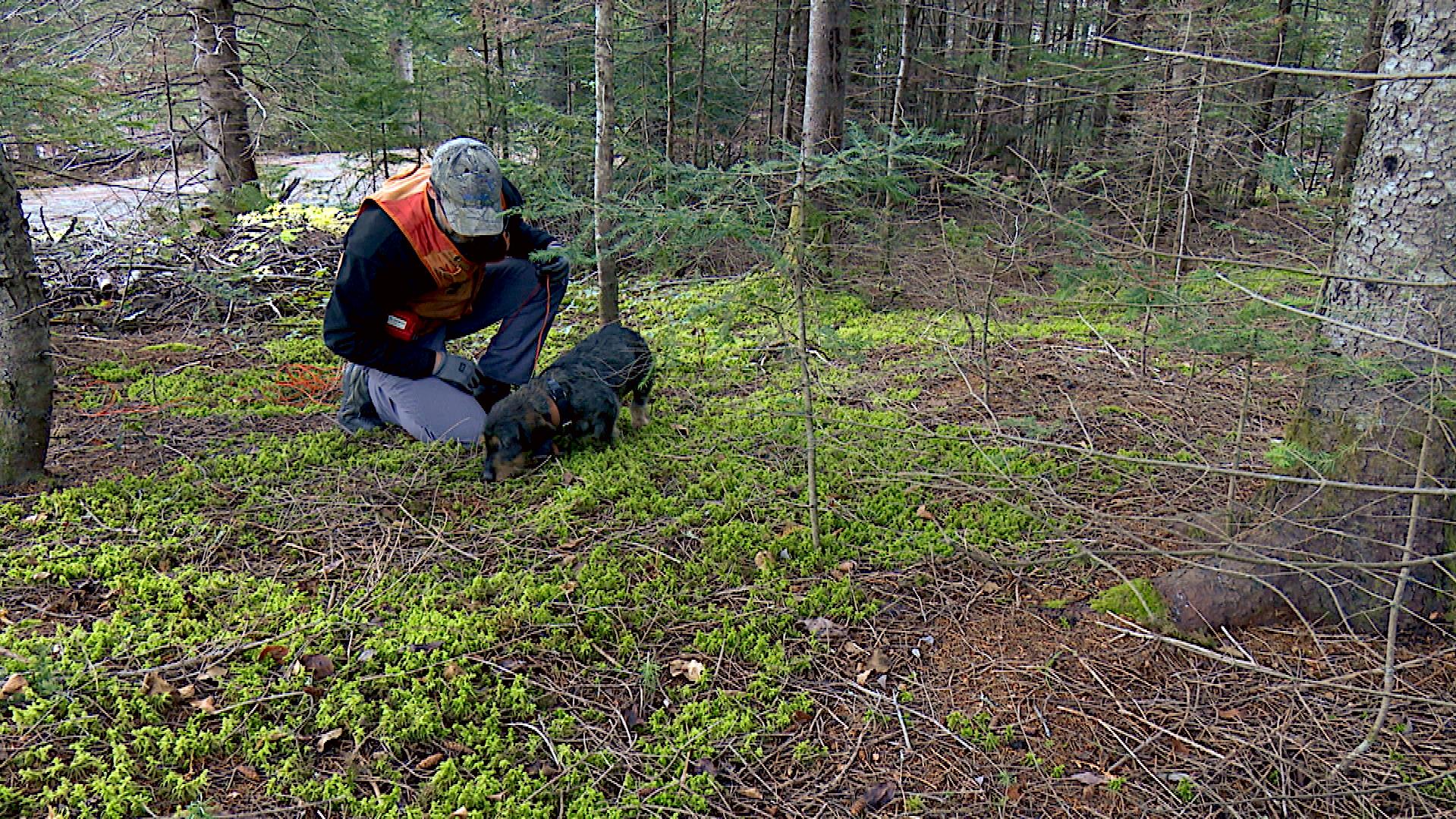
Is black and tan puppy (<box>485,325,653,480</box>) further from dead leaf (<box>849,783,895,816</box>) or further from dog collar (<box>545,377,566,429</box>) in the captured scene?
dead leaf (<box>849,783,895,816</box>)

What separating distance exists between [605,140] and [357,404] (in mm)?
2414

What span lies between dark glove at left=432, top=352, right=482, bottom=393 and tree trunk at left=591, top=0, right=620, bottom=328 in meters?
0.95

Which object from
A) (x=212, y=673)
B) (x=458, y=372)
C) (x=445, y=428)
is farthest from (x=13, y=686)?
(x=458, y=372)

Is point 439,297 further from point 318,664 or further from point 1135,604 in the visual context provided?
point 1135,604

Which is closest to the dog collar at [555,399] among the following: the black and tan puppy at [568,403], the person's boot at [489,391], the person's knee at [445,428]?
the black and tan puppy at [568,403]

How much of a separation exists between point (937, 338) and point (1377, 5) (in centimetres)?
1001

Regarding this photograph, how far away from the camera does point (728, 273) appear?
430cm

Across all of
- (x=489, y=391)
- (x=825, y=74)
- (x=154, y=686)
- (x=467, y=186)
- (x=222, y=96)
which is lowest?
(x=154, y=686)

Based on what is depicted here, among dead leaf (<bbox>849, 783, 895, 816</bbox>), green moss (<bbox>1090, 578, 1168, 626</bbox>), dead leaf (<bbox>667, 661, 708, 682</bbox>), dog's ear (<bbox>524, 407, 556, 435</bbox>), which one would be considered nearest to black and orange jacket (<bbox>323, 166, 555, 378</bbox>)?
dog's ear (<bbox>524, 407, 556, 435</bbox>)

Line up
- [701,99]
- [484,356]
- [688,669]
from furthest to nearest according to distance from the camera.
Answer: [701,99] < [484,356] < [688,669]

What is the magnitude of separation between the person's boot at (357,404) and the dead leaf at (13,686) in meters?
2.45

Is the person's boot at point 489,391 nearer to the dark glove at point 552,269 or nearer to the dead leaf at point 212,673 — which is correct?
the dark glove at point 552,269

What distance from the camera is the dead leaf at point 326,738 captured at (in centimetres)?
271

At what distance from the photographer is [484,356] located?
220 inches
